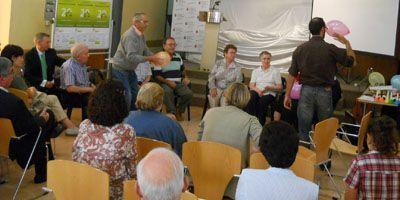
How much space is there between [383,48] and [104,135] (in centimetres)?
551

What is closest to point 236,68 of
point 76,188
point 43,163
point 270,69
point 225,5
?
point 270,69

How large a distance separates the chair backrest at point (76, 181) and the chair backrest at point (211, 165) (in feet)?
2.89

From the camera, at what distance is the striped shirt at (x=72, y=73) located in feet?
20.9

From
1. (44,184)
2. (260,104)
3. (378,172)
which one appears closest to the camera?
(378,172)

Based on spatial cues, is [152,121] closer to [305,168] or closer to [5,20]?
[305,168]

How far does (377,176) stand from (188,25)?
7.45 m

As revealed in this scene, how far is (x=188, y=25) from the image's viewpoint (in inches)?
406

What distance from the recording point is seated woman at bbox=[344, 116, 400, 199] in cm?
321

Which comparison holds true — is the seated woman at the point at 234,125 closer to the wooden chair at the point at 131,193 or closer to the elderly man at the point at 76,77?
the wooden chair at the point at 131,193

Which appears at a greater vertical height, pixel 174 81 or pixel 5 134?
pixel 174 81

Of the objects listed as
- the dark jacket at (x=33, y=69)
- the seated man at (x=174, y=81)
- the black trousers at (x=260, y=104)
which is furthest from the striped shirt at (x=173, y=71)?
the dark jacket at (x=33, y=69)

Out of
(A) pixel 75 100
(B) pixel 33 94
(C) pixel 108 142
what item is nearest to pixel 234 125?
(C) pixel 108 142

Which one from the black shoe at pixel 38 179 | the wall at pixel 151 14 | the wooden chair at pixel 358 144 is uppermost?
the wall at pixel 151 14

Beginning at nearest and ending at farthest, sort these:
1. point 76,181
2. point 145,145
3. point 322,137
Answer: point 76,181 → point 145,145 → point 322,137
